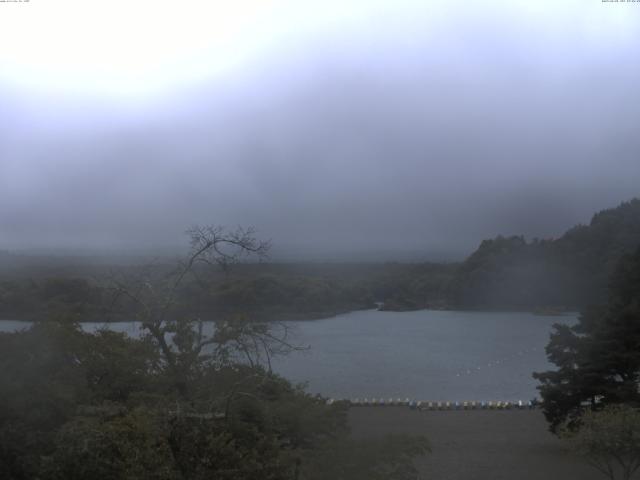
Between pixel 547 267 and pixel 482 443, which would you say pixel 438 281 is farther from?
pixel 482 443

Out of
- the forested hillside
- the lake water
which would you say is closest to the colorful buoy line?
the lake water

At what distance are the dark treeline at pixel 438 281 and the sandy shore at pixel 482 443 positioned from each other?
19.3 feet

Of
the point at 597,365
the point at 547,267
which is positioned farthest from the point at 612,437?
the point at 547,267

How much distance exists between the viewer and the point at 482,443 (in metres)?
16.5

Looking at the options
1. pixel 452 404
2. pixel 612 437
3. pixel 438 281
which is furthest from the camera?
pixel 438 281

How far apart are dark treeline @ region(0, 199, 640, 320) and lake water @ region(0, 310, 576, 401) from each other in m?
1.29

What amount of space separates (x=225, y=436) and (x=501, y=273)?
46596mm

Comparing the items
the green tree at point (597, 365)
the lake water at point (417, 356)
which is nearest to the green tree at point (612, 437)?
the green tree at point (597, 365)

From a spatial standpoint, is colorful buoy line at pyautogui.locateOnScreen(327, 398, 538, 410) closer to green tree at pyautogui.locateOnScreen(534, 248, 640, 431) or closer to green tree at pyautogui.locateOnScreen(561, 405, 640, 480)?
green tree at pyautogui.locateOnScreen(534, 248, 640, 431)

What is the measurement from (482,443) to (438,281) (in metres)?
39.7

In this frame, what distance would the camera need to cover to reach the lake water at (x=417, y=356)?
24859 mm

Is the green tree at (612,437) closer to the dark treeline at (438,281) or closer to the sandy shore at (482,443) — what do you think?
the sandy shore at (482,443)

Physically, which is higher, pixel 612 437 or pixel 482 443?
pixel 612 437

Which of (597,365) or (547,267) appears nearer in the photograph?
(597,365)
